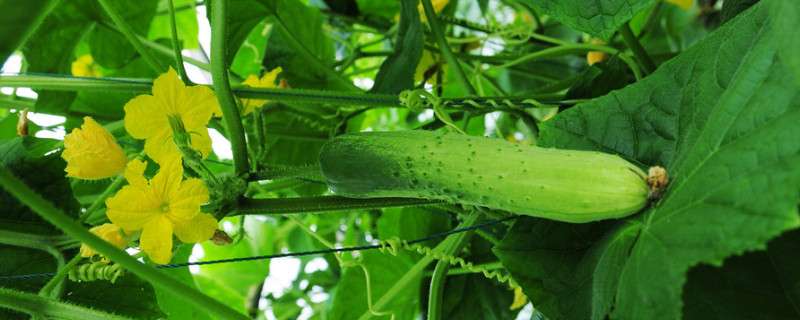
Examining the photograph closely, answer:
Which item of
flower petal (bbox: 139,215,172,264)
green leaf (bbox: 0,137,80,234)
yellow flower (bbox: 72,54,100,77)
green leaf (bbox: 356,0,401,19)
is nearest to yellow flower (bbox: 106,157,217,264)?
flower petal (bbox: 139,215,172,264)

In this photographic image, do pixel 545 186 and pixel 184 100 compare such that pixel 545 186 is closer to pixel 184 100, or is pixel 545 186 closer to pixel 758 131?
pixel 758 131

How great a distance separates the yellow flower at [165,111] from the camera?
0.68 m

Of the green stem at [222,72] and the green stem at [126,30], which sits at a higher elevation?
the green stem at [126,30]

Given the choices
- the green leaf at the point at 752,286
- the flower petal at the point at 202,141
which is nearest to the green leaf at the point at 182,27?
the flower petal at the point at 202,141

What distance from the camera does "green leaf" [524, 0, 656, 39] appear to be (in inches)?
25.6

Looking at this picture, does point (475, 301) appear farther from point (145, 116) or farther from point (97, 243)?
point (97, 243)

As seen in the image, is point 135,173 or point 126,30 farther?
point 126,30

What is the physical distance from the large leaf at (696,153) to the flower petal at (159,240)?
0.28m

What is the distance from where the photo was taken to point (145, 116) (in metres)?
→ 0.68

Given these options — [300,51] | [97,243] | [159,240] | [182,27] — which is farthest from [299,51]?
[97,243]

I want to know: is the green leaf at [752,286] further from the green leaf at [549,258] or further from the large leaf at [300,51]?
the large leaf at [300,51]

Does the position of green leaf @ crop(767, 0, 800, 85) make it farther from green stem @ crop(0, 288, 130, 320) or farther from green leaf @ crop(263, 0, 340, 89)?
green leaf @ crop(263, 0, 340, 89)

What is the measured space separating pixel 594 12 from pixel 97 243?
1.42ft

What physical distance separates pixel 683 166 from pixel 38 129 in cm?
90
